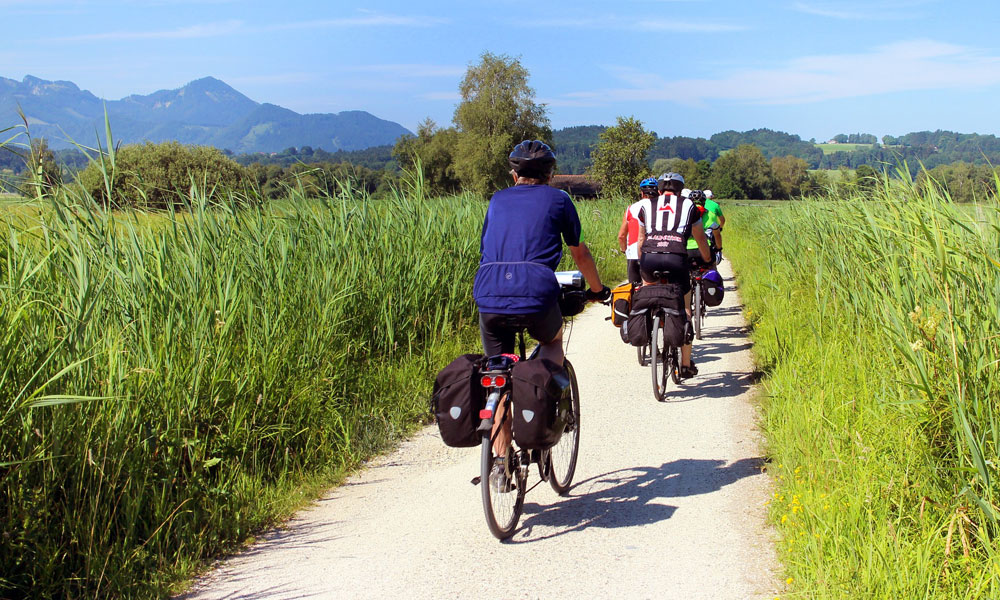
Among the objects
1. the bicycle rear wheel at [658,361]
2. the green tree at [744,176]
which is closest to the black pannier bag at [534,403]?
the bicycle rear wheel at [658,361]

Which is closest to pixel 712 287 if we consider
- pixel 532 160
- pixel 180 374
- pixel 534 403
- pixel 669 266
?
pixel 669 266

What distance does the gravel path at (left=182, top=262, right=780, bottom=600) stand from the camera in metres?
3.49

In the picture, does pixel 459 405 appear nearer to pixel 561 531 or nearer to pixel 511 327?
pixel 511 327

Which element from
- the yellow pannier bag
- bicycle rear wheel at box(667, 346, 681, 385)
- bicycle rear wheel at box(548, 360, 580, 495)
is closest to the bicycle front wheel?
bicycle rear wheel at box(548, 360, 580, 495)

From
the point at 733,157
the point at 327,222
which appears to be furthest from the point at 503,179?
the point at 327,222

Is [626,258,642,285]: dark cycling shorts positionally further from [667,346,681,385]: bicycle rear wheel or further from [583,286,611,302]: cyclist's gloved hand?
[583,286,611,302]: cyclist's gloved hand

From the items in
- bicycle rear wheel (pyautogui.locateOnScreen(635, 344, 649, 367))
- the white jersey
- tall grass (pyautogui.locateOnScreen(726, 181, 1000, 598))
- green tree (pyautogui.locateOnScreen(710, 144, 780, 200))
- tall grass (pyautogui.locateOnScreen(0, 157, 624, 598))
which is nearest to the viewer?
tall grass (pyautogui.locateOnScreen(726, 181, 1000, 598))

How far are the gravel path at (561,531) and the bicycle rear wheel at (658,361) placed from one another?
2.03 ft

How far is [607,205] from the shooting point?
24.7m

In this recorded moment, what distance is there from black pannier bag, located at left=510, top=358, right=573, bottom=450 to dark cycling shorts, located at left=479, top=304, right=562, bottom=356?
0.23 m

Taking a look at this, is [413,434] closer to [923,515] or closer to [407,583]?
[407,583]

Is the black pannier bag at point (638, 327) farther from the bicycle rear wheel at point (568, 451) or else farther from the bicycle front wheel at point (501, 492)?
the bicycle front wheel at point (501, 492)

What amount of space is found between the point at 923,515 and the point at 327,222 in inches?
216

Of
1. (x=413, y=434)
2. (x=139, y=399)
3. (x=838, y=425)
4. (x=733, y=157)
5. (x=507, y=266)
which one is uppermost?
(x=733, y=157)
